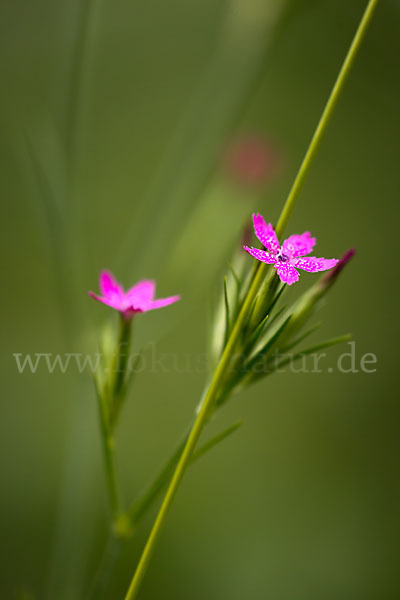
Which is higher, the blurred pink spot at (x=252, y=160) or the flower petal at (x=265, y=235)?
the blurred pink spot at (x=252, y=160)

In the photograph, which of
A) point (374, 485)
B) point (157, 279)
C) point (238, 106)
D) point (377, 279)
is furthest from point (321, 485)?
point (238, 106)

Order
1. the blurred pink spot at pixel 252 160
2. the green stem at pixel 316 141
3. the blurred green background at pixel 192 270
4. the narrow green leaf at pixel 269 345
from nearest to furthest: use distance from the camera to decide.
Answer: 1. the green stem at pixel 316 141
2. the narrow green leaf at pixel 269 345
3. the blurred green background at pixel 192 270
4. the blurred pink spot at pixel 252 160

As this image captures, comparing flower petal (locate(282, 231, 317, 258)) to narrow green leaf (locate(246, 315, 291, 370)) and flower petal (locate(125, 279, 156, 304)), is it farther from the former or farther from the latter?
flower petal (locate(125, 279, 156, 304))

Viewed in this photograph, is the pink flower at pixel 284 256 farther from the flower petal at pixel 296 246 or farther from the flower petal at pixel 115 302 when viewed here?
the flower petal at pixel 115 302

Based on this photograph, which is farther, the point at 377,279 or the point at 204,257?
the point at 377,279

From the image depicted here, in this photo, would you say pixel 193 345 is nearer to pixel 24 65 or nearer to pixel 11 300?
pixel 11 300

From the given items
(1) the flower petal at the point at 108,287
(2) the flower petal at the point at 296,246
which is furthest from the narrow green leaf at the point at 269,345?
(1) the flower petal at the point at 108,287
